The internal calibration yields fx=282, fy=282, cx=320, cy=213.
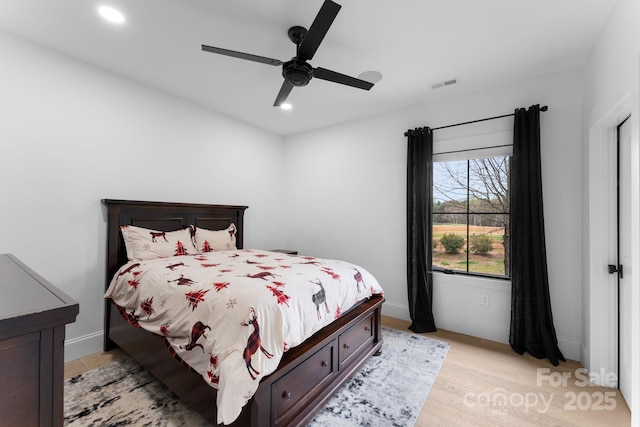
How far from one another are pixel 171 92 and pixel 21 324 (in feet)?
10.3

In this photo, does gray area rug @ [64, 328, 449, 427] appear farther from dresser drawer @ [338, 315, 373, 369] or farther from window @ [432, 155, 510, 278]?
window @ [432, 155, 510, 278]

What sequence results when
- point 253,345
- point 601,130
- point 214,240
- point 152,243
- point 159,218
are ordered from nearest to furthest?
point 253,345
point 601,130
point 152,243
point 159,218
point 214,240

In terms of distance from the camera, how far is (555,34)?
2158mm

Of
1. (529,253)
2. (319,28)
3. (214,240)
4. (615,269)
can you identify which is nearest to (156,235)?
(214,240)

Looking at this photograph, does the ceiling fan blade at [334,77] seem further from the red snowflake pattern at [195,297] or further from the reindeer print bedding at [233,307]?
the red snowflake pattern at [195,297]

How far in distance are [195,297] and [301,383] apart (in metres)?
0.84

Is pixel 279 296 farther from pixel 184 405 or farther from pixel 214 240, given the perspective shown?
pixel 214 240

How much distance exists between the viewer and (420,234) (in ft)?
10.6

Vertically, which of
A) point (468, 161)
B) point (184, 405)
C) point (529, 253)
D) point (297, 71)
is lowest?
point (184, 405)

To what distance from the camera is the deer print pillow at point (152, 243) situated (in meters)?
2.73

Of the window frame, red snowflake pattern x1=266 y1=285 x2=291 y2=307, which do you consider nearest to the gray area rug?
red snowflake pattern x1=266 y1=285 x2=291 y2=307

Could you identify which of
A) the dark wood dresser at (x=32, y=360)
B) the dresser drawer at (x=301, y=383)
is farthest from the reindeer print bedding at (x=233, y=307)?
the dark wood dresser at (x=32, y=360)

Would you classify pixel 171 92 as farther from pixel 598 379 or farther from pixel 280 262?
pixel 598 379

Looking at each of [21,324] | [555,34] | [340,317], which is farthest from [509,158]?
[21,324]
